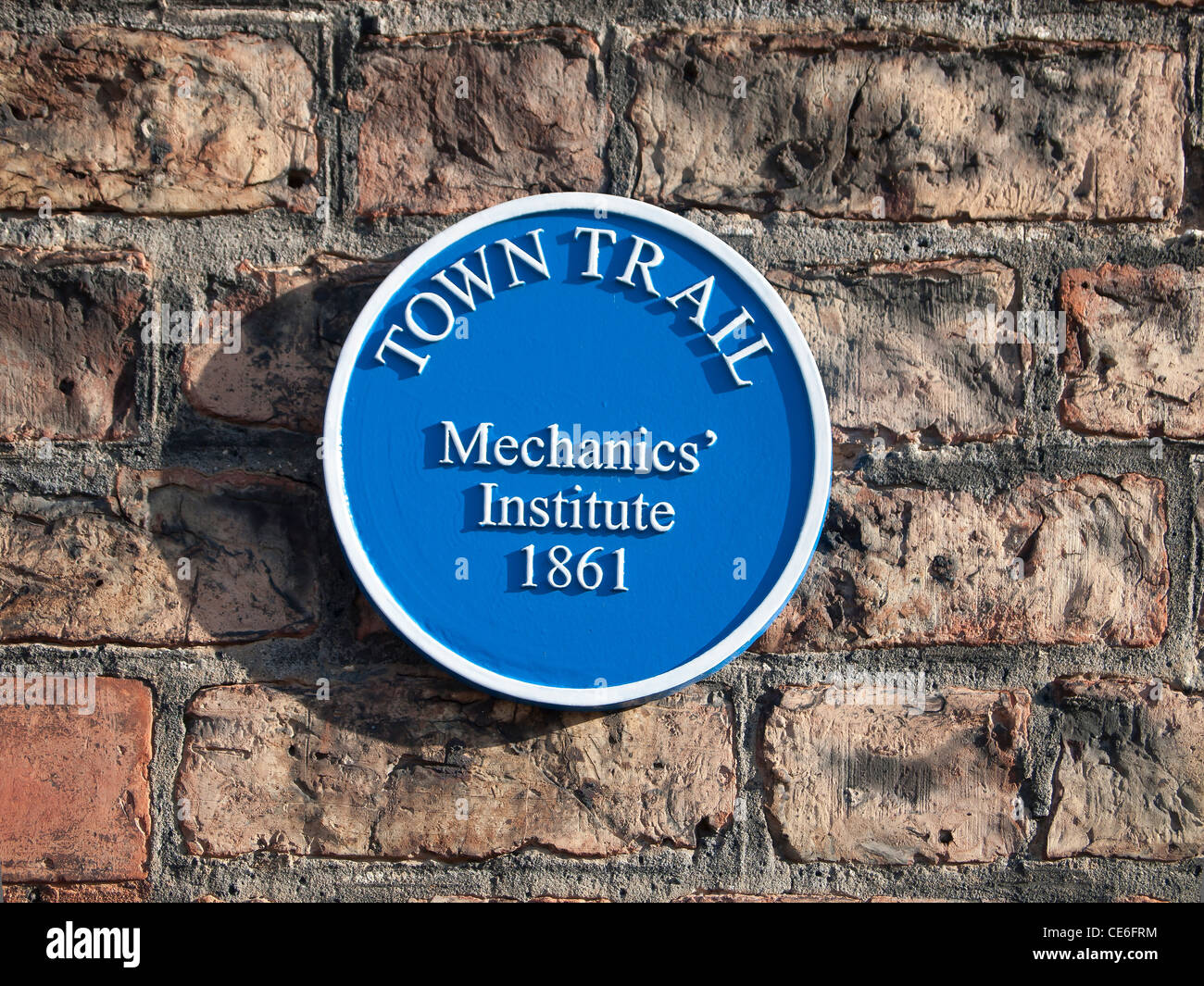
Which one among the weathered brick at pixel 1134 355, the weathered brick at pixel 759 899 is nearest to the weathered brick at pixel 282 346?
the weathered brick at pixel 759 899

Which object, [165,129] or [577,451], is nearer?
[577,451]

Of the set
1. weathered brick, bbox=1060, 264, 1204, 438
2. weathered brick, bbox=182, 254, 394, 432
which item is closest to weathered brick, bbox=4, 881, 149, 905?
weathered brick, bbox=182, 254, 394, 432

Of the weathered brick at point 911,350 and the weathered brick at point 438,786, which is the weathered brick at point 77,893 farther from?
the weathered brick at point 911,350

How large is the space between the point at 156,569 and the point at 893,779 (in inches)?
44.0

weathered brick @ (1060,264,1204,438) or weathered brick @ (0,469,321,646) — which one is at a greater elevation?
weathered brick @ (1060,264,1204,438)

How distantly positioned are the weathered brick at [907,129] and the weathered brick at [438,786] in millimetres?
823

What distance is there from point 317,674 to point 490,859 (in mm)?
366

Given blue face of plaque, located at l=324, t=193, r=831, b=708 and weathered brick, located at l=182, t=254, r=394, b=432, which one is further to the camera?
weathered brick, located at l=182, t=254, r=394, b=432

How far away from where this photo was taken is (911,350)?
1475 millimetres

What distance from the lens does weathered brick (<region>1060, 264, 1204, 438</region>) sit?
1.47 metres

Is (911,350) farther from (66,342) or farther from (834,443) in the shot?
(66,342)

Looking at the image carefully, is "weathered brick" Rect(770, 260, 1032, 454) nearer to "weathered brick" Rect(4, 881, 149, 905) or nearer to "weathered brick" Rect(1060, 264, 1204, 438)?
"weathered brick" Rect(1060, 264, 1204, 438)

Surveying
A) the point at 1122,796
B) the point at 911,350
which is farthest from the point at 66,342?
the point at 1122,796

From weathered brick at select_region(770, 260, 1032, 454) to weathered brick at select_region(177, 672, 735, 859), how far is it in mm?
581
